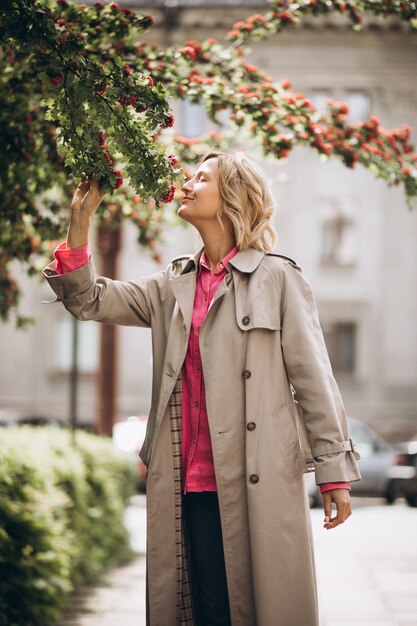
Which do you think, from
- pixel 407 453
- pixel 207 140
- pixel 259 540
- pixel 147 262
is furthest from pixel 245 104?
pixel 147 262

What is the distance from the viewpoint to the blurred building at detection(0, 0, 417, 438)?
25.8 metres

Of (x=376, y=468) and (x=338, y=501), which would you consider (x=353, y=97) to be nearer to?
(x=376, y=468)

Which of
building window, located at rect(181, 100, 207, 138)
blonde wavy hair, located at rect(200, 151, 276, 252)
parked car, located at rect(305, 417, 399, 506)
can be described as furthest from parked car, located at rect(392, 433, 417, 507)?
blonde wavy hair, located at rect(200, 151, 276, 252)

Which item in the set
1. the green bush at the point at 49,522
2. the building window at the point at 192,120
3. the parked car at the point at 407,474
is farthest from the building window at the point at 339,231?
the green bush at the point at 49,522

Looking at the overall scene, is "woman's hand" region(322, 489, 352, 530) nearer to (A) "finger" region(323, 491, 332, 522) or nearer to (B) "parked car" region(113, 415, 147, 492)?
(A) "finger" region(323, 491, 332, 522)

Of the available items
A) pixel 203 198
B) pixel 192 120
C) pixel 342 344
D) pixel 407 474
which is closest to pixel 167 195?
pixel 203 198

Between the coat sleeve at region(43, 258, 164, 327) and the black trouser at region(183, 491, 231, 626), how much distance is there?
68cm

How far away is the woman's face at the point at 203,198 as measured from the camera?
3.32 m

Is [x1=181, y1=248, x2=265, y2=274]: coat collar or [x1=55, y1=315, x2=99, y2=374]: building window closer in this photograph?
[x1=181, y1=248, x2=265, y2=274]: coat collar

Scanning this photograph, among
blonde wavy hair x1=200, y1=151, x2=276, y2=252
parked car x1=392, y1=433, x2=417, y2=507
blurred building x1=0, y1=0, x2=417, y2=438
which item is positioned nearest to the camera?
blonde wavy hair x1=200, y1=151, x2=276, y2=252

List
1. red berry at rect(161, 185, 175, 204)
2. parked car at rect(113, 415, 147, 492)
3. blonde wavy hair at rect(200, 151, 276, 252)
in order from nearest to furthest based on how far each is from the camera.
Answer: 1. red berry at rect(161, 185, 175, 204)
2. blonde wavy hair at rect(200, 151, 276, 252)
3. parked car at rect(113, 415, 147, 492)

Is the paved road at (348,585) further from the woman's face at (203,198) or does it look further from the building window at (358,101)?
the building window at (358,101)

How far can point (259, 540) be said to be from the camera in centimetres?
314

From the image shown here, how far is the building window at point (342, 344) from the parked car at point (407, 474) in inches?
369
